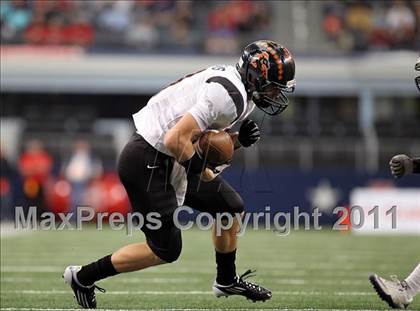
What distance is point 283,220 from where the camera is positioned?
12742mm

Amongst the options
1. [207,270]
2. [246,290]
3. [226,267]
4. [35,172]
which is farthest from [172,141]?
[35,172]

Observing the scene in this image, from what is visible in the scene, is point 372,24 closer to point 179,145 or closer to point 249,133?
point 249,133

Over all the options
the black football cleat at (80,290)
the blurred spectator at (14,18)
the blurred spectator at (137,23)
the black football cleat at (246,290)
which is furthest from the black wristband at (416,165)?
the blurred spectator at (14,18)

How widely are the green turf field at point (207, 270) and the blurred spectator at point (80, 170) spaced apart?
204 cm

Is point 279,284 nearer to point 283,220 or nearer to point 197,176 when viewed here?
point 197,176

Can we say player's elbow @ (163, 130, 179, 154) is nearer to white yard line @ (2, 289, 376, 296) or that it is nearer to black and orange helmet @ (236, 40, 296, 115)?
black and orange helmet @ (236, 40, 296, 115)

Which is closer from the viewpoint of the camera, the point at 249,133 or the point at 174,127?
the point at 174,127

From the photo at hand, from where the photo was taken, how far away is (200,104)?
470cm

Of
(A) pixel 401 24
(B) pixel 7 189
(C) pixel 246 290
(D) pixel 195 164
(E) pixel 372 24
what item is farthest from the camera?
(E) pixel 372 24

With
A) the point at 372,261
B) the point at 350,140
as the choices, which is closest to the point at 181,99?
the point at 372,261

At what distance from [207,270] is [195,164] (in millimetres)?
3093

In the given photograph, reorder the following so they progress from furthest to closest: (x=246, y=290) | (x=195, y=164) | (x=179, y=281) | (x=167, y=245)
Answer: (x=179, y=281) → (x=246, y=290) → (x=167, y=245) → (x=195, y=164)

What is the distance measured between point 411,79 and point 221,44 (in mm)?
3348

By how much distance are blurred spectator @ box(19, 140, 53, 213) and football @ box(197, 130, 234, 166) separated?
9.52 metres
